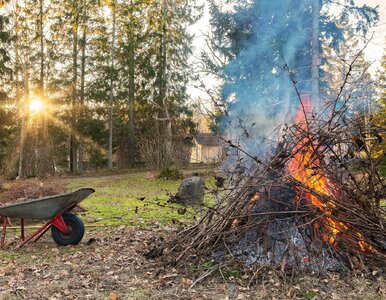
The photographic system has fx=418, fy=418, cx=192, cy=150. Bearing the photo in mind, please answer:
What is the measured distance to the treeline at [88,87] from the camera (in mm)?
19938

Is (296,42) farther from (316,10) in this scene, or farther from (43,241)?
(43,241)

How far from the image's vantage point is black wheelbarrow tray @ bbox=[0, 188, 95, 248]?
192 inches

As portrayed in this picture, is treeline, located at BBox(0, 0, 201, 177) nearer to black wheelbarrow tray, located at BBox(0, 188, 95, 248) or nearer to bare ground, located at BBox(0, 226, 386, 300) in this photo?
black wheelbarrow tray, located at BBox(0, 188, 95, 248)

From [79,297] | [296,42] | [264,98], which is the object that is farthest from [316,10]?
[79,297]

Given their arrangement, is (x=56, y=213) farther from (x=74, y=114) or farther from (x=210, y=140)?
(x=74, y=114)

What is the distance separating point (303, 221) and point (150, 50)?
20.6 meters

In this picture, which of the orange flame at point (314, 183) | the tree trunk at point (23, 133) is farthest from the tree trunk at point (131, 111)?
the orange flame at point (314, 183)

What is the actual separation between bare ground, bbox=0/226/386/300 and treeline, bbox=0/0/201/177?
14508 millimetres

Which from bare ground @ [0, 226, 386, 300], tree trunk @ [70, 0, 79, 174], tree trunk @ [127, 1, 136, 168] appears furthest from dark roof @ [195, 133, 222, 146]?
tree trunk @ [70, 0, 79, 174]

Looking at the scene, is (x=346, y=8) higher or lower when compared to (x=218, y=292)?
higher

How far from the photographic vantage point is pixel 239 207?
4363 millimetres

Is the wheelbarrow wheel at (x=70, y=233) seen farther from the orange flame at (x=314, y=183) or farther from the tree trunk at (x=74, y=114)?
the tree trunk at (x=74, y=114)

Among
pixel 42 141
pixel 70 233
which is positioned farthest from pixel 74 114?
pixel 70 233

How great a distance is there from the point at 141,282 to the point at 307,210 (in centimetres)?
173
